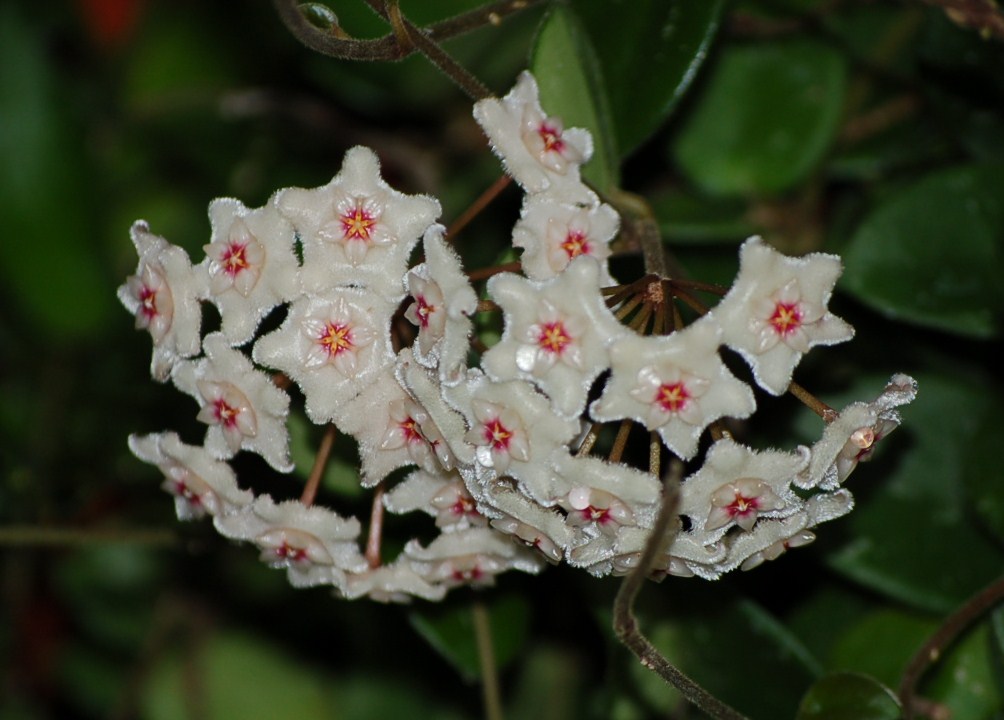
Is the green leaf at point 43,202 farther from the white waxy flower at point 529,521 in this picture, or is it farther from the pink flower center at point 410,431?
the white waxy flower at point 529,521

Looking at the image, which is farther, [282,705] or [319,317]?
[282,705]

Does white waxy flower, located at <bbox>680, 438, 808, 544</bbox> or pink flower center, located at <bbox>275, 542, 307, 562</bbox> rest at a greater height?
white waxy flower, located at <bbox>680, 438, 808, 544</bbox>

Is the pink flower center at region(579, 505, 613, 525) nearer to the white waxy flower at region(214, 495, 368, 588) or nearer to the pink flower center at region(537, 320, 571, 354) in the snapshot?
the pink flower center at region(537, 320, 571, 354)

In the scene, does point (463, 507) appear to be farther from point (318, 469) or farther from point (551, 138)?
point (551, 138)

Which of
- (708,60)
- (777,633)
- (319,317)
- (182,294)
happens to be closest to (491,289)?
(319,317)

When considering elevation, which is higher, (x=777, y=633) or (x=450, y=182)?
(x=450, y=182)

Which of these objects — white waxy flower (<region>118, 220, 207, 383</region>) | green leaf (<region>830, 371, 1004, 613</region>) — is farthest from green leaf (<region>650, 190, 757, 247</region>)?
white waxy flower (<region>118, 220, 207, 383</region>)

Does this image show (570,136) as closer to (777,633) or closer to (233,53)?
(777,633)
